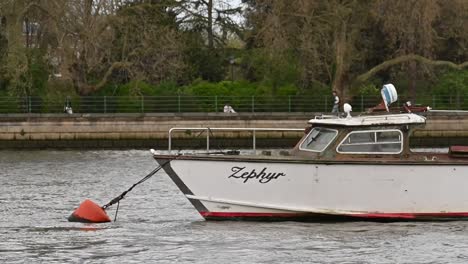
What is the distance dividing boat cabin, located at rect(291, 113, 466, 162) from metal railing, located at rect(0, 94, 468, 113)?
3370cm

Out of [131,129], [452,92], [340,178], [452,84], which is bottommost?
[131,129]

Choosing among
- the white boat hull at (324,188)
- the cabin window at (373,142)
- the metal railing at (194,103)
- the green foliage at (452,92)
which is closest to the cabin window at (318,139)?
the cabin window at (373,142)

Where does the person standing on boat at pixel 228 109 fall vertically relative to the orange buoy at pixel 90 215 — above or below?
above

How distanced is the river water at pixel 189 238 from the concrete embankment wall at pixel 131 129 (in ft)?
77.3

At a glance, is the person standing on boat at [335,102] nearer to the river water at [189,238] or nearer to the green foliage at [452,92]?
the green foliage at [452,92]

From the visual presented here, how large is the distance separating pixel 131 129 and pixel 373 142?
32.6 meters

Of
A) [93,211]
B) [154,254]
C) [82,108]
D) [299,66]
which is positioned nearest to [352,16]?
[299,66]

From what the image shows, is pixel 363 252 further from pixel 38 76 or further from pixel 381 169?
pixel 38 76

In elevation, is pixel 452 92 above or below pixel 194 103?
above

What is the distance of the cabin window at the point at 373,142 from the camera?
27344mm

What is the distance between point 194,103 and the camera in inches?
2434

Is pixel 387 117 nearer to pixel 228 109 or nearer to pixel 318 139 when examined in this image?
pixel 318 139

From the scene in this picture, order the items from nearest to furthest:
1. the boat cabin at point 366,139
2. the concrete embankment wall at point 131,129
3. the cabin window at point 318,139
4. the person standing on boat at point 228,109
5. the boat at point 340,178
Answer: the boat at point 340,178
the boat cabin at point 366,139
the cabin window at point 318,139
the concrete embankment wall at point 131,129
the person standing on boat at point 228,109

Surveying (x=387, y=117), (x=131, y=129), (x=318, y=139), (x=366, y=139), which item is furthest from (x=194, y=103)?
(x=366, y=139)
